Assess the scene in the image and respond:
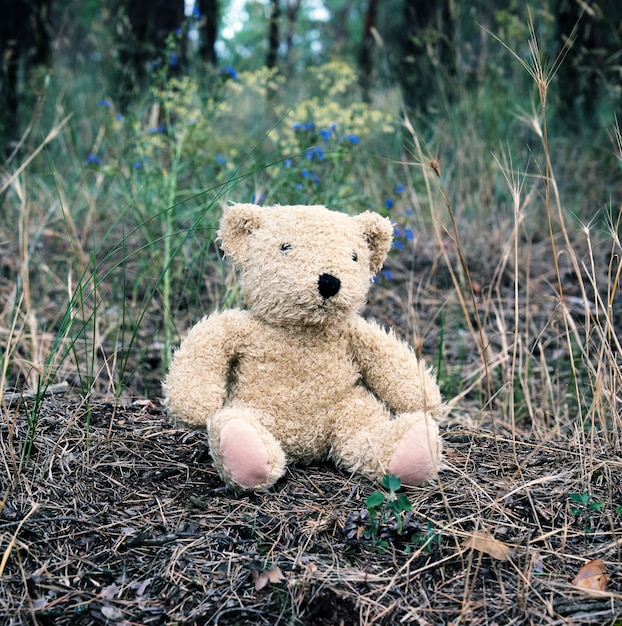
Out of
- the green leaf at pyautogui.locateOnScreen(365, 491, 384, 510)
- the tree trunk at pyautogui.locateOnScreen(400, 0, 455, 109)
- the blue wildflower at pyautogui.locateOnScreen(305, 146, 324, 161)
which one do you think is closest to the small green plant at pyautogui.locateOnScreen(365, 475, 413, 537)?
the green leaf at pyautogui.locateOnScreen(365, 491, 384, 510)

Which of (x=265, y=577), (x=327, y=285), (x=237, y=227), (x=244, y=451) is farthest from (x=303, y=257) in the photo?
(x=265, y=577)

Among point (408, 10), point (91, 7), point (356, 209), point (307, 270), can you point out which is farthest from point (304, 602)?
point (91, 7)

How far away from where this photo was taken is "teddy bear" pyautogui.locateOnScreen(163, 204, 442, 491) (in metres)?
1.37

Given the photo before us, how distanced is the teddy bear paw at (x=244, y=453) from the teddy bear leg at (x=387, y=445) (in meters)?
0.22

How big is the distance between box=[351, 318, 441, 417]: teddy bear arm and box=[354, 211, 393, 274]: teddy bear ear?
0.18 metres

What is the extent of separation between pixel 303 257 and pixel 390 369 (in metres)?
0.36

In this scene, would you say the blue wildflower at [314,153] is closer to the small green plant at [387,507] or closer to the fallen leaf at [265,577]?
the small green plant at [387,507]

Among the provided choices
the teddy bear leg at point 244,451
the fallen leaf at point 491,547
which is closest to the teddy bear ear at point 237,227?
the teddy bear leg at point 244,451

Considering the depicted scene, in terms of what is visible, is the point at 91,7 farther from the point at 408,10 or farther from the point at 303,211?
the point at 303,211

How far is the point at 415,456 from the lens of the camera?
52.8 inches

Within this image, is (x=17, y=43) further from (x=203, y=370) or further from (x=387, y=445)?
(x=387, y=445)

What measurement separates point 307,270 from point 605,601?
84 cm

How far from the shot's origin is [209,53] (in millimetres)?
7254

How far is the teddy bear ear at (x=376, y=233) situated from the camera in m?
1.53
